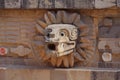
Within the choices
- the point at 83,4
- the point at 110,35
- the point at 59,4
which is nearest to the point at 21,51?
the point at 59,4

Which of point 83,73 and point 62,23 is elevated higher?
point 62,23

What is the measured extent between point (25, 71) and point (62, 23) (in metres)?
0.69

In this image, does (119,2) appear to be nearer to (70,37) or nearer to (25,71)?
(70,37)

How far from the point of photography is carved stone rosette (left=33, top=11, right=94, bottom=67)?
3357 mm

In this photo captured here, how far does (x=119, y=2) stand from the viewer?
11.2ft

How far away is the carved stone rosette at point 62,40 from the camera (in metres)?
3.36

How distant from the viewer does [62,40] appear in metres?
3.36

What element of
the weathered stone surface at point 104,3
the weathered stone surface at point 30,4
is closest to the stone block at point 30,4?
the weathered stone surface at point 30,4

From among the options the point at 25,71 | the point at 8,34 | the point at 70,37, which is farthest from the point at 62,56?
the point at 8,34

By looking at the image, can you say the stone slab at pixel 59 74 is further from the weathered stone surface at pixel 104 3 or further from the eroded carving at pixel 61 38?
the weathered stone surface at pixel 104 3

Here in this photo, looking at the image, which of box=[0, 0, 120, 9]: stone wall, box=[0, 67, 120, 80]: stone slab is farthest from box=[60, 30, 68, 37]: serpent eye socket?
box=[0, 67, 120, 80]: stone slab

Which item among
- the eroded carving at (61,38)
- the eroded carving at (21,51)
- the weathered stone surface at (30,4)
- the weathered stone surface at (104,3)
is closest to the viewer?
the eroded carving at (61,38)

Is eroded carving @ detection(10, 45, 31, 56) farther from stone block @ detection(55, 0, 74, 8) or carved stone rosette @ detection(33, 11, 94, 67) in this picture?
stone block @ detection(55, 0, 74, 8)

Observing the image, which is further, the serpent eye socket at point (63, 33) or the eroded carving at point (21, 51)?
the eroded carving at point (21, 51)
